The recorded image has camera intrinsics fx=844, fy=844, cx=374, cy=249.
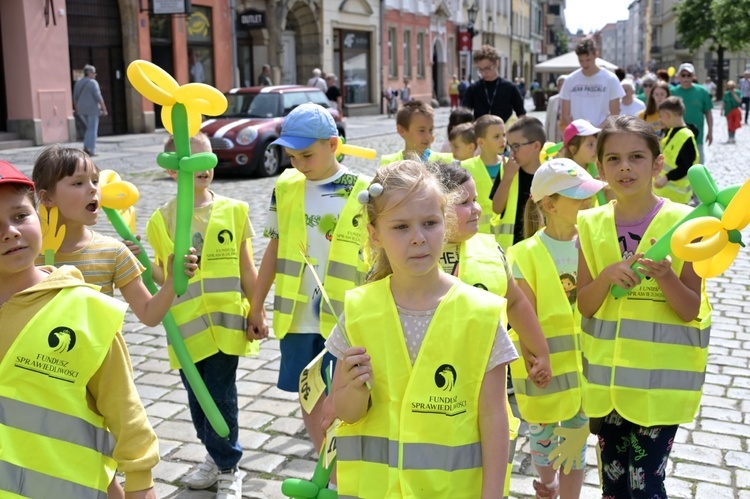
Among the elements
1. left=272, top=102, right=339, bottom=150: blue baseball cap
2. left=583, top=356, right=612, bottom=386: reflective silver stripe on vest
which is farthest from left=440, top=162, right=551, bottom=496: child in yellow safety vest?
left=272, top=102, right=339, bottom=150: blue baseball cap

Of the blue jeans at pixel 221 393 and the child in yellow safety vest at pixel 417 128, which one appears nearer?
the blue jeans at pixel 221 393

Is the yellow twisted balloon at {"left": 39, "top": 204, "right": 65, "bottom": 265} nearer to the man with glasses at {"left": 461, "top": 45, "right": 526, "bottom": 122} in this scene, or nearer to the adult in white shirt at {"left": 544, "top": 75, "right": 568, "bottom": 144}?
the man with glasses at {"left": 461, "top": 45, "right": 526, "bottom": 122}

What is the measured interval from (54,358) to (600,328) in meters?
1.94

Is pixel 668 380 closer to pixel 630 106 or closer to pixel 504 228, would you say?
pixel 504 228

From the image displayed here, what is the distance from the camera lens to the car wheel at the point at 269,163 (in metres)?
15.8

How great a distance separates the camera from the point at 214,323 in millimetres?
3936

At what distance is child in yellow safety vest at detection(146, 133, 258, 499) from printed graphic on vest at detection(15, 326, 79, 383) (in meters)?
1.67

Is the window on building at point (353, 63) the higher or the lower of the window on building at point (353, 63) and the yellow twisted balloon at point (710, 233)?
the higher

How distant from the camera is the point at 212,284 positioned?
396cm

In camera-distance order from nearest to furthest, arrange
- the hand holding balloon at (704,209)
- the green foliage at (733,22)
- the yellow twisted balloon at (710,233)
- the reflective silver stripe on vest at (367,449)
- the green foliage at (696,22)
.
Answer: the reflective silver stripe on vest at (367,449)
the yellow twisted balloon at (710,233)
the hand holding balloon at (704,209)
the green foliage at (733,22)
the green foliage at (696,22)

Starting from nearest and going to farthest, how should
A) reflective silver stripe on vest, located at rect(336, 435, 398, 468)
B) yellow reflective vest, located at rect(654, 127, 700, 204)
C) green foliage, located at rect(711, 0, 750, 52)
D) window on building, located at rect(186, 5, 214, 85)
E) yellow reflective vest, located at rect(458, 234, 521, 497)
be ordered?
reflective silver stripe on vest, located at rect(336, 435, 398, 468), yellow reflective vest, located at rect(458, 234, 521, 497), yellow reflective vest, located at rect(654, 127, 700, 204), window on building, located at rect(186, 5, 214, 85), green foliage, located at rect(711, 0, 750, 52)

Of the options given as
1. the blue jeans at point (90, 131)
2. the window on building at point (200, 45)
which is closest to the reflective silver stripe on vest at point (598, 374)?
the blue jeans at point (90, 131)

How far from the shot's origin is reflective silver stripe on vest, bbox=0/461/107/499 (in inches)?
85.5

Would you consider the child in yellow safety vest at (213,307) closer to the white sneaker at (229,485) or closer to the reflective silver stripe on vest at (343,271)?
the white sneaker at (229,485)
